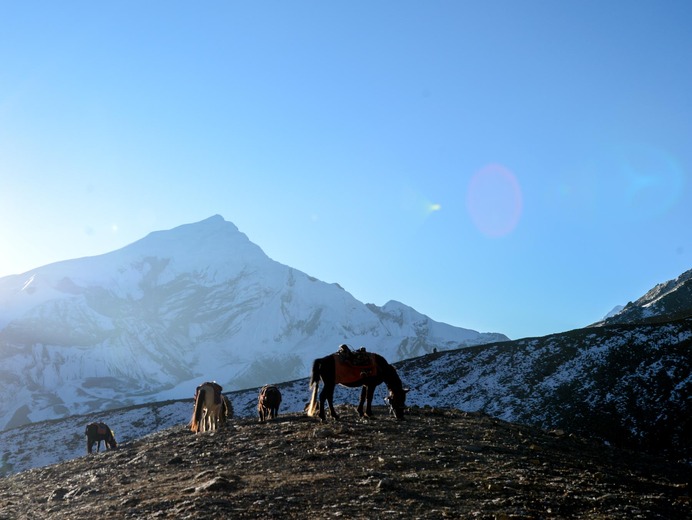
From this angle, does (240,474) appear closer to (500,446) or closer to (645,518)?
(500,446)

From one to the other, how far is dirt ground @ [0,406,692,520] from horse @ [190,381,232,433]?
20.6ft

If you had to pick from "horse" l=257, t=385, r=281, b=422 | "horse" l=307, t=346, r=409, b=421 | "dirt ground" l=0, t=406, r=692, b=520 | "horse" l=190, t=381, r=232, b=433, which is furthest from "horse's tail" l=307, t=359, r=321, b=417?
"horse" l=257, t=385, r=281, b=422

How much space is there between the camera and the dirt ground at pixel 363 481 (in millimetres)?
10344

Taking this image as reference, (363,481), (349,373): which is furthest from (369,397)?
(363,481)

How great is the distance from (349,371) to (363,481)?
10.2 m

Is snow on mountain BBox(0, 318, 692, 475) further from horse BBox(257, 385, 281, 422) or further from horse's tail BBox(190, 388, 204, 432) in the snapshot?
horse's tail BBox(190, 388, 204, 432)

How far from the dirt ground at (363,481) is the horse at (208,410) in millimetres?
6279

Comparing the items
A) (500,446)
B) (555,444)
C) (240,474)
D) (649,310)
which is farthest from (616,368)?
(649,310)


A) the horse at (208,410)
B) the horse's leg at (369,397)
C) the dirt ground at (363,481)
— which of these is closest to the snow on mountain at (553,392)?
the horse's leg at (369,397)

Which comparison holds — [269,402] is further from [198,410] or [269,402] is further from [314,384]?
[314,384]

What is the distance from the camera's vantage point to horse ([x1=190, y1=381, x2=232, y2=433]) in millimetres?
28141

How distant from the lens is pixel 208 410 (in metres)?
28.2

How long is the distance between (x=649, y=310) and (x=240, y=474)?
8764 centimetres

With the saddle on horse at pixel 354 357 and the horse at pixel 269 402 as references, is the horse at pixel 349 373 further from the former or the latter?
the horse at pixel 269 402
